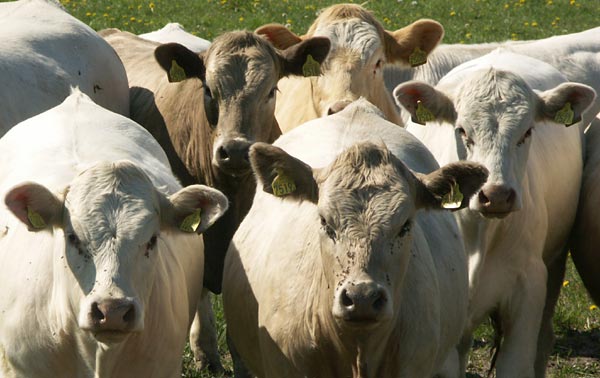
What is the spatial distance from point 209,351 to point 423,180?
3.20 meters

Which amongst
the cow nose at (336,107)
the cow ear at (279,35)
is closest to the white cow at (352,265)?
the cow nose at (336,107)

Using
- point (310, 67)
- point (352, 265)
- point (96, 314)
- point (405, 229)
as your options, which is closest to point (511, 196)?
point (405, 229)

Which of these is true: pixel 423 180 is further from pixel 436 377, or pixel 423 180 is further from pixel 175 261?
pixel 436 377

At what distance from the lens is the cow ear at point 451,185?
18.6 ft

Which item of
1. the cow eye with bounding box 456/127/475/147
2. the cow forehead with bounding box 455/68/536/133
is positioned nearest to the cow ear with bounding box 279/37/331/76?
the cow forehead with bounding box 455/68/536/133

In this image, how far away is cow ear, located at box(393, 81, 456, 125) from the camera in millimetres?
7406

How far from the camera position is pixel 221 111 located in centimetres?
792

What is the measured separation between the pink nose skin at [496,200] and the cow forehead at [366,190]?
3.81 ft

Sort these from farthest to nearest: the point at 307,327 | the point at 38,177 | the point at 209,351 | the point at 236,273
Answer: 1. the point at 209,351
2. the point at 236,273
3. the point at 38,177
4. the point at 307,327

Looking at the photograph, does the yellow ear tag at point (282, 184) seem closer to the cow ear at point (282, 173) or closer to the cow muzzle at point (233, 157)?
the cow ear at point (282, 173)

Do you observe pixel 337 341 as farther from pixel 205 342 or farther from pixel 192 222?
pixel 205 342

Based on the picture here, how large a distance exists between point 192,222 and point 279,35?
12.6 ft

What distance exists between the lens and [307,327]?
19.1ft

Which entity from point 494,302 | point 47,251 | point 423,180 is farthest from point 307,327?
point 494,302
